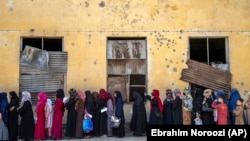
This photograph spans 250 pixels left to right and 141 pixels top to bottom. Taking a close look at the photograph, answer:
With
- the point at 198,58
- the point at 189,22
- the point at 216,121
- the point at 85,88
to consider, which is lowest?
the point at 216,121

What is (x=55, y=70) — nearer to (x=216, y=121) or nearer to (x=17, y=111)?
(x=17, y=111)

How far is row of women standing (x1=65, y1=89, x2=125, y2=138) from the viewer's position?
31.1ft

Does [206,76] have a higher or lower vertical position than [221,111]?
higher

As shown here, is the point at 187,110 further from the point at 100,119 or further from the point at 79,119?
the point at 79,119

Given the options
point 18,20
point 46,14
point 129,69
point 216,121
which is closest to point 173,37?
point 129,69

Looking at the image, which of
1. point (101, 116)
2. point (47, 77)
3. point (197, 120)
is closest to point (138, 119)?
point (101, 116)

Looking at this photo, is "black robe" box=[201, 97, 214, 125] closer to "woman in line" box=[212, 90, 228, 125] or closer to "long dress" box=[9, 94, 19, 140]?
"woman in line" box=[212, 90, 228, 125]

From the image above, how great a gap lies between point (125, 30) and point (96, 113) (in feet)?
9.78

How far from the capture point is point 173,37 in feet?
36.8

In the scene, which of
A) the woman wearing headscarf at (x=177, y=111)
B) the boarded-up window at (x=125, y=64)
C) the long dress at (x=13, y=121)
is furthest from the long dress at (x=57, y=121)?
the woman wearing headscarf at (x=177, y=111)

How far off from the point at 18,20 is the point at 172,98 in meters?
5.25

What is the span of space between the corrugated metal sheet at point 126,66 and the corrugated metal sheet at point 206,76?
4.27 feet

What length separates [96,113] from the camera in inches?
378

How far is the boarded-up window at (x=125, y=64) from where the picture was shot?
11172 millimetres
